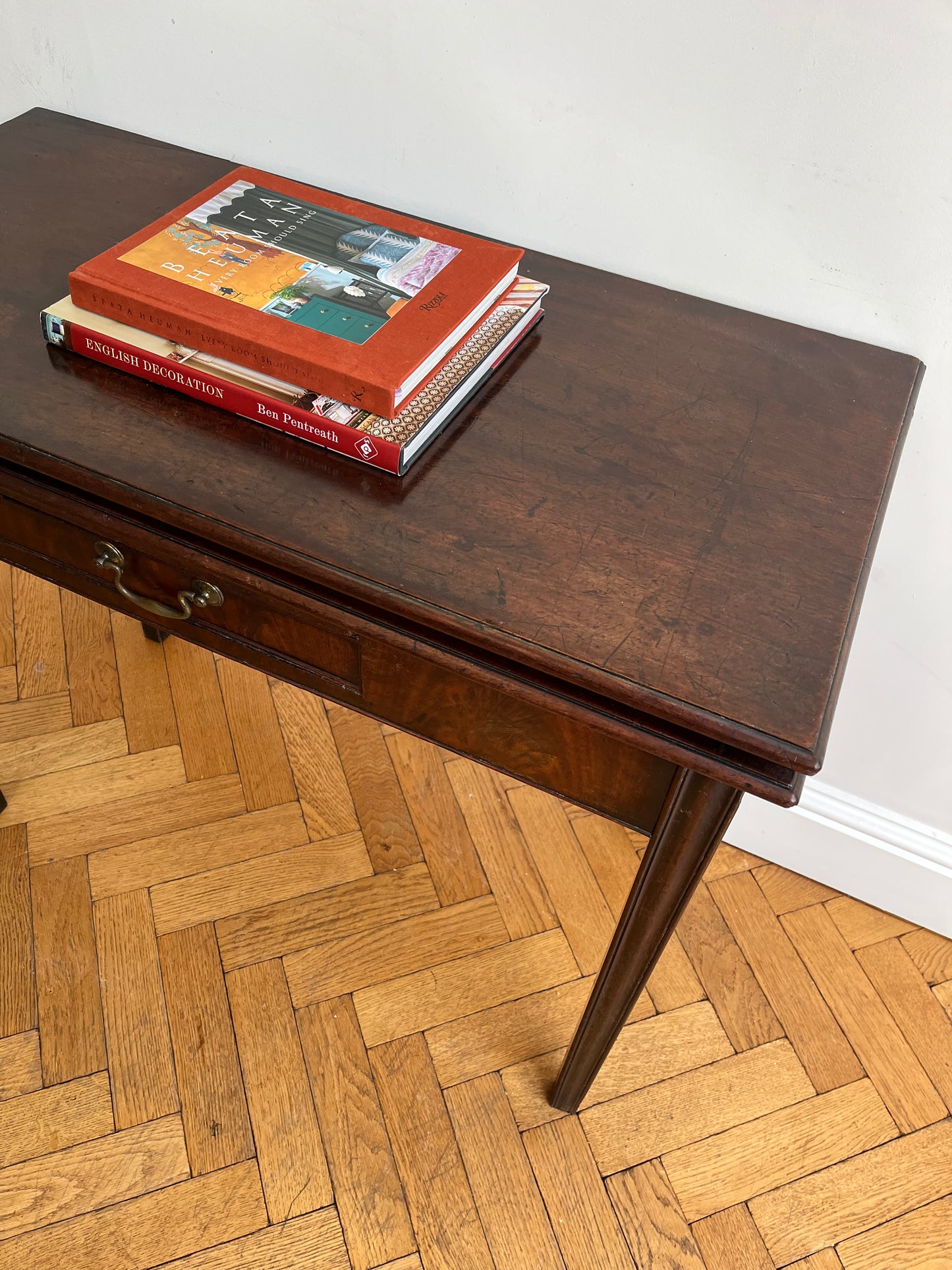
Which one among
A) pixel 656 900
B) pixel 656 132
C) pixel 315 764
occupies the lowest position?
pixel 315 764

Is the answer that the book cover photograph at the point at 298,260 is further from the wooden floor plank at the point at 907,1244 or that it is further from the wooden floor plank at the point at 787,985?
the wooden floor plank at the point at 907,1244

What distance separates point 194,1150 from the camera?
122 centimetres

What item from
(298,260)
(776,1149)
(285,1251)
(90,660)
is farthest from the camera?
(90,660)

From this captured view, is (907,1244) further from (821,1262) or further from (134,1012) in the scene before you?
(134,1012)

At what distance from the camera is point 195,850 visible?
1.49 m

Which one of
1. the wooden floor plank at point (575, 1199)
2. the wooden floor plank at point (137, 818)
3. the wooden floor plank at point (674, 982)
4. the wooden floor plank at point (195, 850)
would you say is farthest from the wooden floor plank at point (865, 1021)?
the wooden floor plank at point (137, 818)

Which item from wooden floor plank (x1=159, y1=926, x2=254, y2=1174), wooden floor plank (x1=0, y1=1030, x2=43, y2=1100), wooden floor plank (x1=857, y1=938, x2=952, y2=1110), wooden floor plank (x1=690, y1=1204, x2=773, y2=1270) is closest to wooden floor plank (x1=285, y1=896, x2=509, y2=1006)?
wooden floor plank (x1=159, y1=926, x2=254, y2=1174)

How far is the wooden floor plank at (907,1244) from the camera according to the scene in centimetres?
118

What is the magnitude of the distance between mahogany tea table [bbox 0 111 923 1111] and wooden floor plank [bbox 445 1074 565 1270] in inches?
14.8

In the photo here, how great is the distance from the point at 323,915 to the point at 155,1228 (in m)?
0.43

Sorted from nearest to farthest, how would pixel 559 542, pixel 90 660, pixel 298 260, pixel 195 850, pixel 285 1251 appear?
1. pixel 559 542
2. pixel 298 260
3. pixel 285 1251
4. pixel 195 850
5. pixel 90 660

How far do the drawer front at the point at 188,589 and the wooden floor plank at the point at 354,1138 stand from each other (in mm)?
661

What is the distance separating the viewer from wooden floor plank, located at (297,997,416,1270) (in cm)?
117

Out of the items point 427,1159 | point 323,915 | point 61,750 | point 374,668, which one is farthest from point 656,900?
point 61,750
